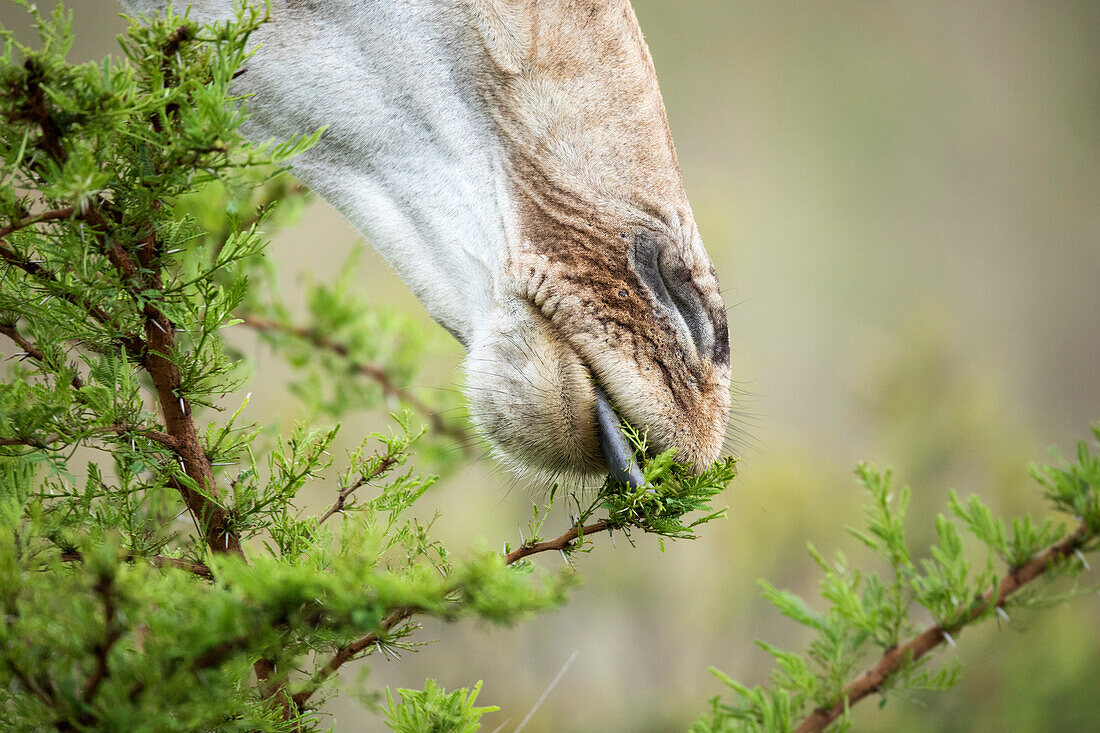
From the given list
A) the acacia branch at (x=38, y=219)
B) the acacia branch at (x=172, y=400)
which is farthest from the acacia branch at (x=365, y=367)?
the acacia branch at (x=38, y=219)

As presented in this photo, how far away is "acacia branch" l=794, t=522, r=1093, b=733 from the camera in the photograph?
773 millimetres

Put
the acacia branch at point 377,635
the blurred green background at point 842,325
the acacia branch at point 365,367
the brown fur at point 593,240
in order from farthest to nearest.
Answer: the blurred green background at point 842,325 < the acacia branch at point 365,367 < the brown fur at point 593,240 < the acacia branch at point 377,635

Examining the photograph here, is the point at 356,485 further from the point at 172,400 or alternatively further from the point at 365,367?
the point at 365,367

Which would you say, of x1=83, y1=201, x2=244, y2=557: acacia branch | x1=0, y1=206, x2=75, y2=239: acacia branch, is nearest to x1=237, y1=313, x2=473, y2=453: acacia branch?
x1=83, y1=201, x2=244, y2=557: acacia branch

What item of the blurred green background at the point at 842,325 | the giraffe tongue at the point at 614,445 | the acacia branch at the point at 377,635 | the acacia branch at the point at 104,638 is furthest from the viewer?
the blurred green background at the point at 842,325

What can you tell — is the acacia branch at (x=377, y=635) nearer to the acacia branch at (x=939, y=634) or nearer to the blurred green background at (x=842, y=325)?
the blurred green background at (x=842, y=325)

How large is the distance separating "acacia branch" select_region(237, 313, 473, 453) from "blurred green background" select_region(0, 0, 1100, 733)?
93 millimetres

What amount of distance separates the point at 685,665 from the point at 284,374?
1956 mm

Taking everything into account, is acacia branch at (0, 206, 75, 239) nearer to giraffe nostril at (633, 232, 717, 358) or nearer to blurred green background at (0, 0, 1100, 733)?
blurred green background at (0, 0, 1100, 733)

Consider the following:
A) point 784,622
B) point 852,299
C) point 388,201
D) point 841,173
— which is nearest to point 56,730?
point 388,201

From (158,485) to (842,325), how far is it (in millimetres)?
6313

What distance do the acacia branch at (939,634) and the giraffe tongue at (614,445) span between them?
27 cm

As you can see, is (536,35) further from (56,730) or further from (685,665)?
(685,665)

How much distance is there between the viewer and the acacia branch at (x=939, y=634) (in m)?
0.77
